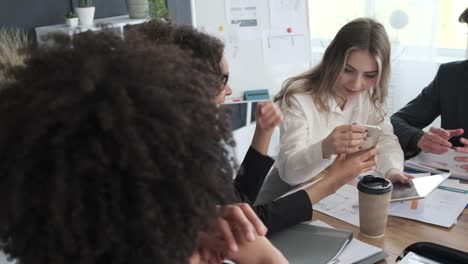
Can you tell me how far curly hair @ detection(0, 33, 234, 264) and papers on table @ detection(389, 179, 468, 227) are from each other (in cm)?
81

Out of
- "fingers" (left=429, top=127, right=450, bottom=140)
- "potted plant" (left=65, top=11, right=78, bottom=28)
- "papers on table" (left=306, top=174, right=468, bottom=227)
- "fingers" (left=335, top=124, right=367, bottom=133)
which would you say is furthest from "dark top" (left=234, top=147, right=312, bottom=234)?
"potted plant" (left=65, top=11, right=78, bottom=28)

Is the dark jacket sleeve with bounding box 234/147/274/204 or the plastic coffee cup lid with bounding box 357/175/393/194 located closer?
the plastic coffee cup lid with bounding box 357/175/393/194

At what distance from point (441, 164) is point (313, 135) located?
18.3 inches

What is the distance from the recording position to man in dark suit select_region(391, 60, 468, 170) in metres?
1.75

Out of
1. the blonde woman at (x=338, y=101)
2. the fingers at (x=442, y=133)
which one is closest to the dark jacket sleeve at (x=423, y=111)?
the blonde woman at (x=338, y=101)

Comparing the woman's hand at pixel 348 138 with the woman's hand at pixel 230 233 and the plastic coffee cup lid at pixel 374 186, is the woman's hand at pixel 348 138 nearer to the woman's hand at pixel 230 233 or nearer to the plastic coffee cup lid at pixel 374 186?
the plastic coffee cup lid at pixel 374 186

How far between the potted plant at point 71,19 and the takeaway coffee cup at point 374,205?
1.84m

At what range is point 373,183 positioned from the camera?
1113 millimetres

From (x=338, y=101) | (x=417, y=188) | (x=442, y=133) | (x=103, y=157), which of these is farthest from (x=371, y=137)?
(x=103, y=157)

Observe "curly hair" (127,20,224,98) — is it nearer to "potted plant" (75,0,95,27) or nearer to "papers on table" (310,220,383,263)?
"papers on table" (310,220,383,263)

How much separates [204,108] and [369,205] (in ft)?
2.24

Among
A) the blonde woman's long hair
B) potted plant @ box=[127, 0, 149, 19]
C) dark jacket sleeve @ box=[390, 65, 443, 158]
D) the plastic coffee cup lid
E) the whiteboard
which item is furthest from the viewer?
the whiteboard

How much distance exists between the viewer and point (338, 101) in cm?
183

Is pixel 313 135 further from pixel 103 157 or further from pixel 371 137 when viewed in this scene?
pixel 103 157
